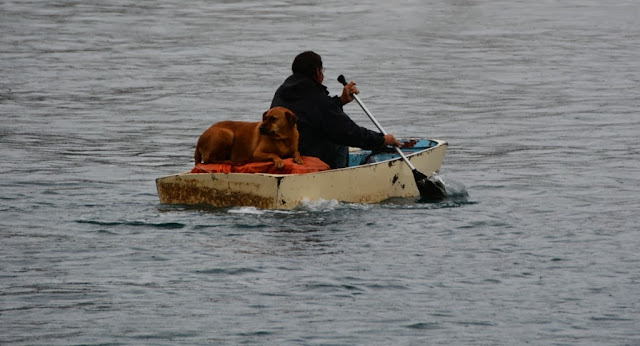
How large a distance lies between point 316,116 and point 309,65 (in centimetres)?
45

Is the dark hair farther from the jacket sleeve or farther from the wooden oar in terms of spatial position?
the wooden oar

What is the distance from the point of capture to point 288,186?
11656mm

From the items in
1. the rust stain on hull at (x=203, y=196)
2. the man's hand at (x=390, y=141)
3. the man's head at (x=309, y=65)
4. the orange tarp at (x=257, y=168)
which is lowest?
the rust stain on hull at (x=203, y=196)

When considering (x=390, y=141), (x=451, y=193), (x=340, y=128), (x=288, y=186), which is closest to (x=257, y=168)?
(x=288, y=186)

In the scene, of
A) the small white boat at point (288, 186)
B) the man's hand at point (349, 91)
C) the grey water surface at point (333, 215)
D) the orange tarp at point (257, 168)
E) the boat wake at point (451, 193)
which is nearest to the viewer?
the grey water surface at point (333, 215)

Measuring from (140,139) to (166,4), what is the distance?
22635mm

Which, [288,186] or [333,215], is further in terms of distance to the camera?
[333,215]

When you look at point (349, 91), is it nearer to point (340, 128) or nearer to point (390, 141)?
point (340, 128)

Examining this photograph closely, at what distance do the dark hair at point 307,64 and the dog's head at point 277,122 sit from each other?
1.68 ft

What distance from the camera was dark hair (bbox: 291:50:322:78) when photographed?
12.2m

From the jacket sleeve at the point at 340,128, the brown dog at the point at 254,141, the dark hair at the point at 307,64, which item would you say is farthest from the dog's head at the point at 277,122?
the dark hair at the point at 307,64

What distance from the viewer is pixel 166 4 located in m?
40.0

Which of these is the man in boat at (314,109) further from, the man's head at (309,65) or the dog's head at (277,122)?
the dog's head at (277,122)

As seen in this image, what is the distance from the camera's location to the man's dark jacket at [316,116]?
12203 mm
